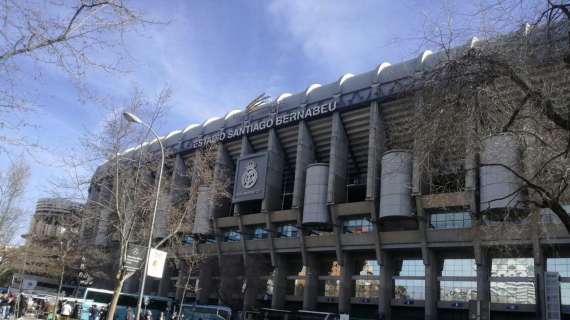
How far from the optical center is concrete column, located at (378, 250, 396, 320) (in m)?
46.6

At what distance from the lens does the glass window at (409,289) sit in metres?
48.7

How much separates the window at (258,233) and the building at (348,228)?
7.7 inches

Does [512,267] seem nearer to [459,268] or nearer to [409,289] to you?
[459,268]

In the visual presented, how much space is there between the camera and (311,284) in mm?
53844

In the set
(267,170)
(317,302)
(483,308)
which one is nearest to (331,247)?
(317,302)

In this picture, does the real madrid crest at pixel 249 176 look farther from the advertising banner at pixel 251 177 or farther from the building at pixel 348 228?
the building at pixel 348 228

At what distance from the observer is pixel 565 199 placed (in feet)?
49.0

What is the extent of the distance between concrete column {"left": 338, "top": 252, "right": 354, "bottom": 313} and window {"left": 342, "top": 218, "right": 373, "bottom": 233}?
8.35ft

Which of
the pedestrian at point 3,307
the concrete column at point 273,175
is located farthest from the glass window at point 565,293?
the pedestrian at point 3,307

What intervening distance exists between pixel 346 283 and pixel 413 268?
6787 mm

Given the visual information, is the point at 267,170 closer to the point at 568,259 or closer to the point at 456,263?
the point at 456,263

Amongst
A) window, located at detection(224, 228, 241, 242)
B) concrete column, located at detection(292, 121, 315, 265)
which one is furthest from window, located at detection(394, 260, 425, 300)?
window, located at detection(224, 228, 241, 242)

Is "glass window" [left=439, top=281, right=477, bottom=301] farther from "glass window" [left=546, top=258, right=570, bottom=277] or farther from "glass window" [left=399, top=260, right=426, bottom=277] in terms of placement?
"glass window" [left=546, top=258, right=570, bottom=277]

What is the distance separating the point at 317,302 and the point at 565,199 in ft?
143
